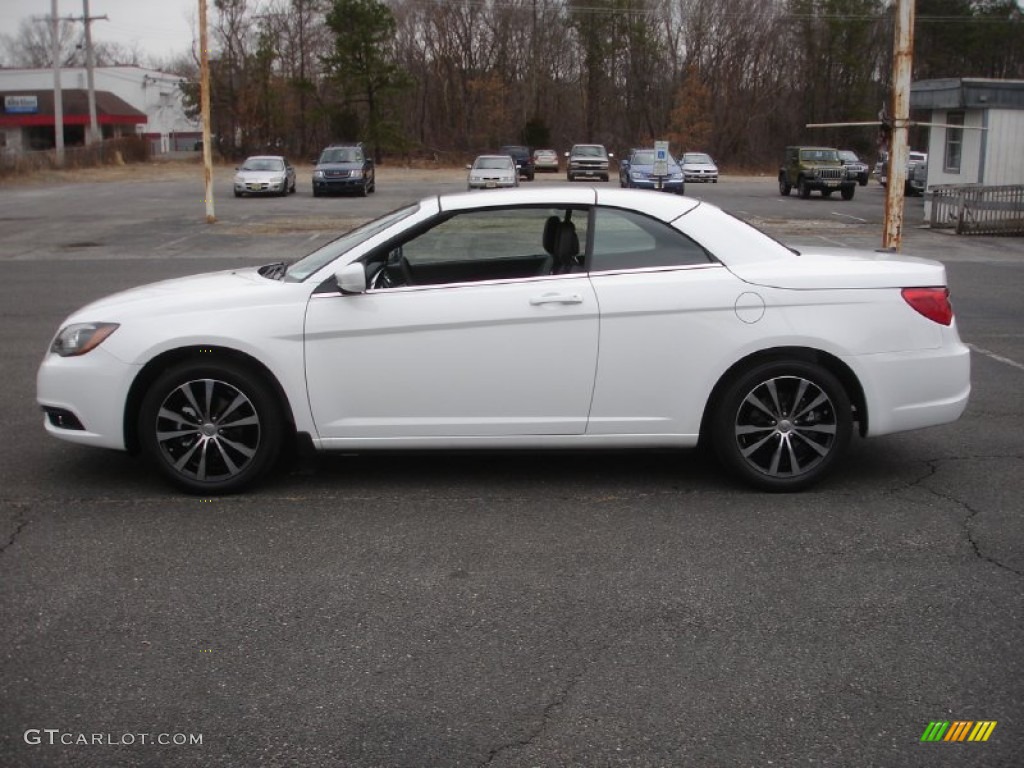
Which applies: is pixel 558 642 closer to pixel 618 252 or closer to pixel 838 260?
pixel 618 252

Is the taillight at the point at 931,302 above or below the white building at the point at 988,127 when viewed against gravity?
below

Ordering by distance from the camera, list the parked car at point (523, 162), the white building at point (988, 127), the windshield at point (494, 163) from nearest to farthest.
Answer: the white building at point (988, 127), the windshield at point (494, 163), the parked car at point (523, 162)

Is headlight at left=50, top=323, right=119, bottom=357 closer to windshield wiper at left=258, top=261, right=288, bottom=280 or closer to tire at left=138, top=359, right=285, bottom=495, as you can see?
tire at left=138, top=359, right=285, bottom=495

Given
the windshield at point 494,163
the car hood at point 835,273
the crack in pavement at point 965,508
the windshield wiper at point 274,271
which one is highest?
the windshield at point 494,163

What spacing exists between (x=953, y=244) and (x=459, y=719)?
2177cm

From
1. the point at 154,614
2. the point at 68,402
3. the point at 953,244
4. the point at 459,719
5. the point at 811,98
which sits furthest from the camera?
the point at 811,98

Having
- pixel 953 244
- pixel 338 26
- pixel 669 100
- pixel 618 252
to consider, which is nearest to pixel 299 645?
pixel 618 252

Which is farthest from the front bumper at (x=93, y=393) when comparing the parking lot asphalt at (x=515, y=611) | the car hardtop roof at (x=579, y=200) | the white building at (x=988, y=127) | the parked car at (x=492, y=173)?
the parked car at (x=492, y=173)

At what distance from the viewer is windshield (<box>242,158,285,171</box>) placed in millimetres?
41812

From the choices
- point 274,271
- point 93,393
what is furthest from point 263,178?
point 93,393

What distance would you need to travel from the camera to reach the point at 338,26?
6756 centimetres

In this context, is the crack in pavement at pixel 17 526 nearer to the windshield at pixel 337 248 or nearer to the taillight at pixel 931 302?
the windshield at pixel 337 248

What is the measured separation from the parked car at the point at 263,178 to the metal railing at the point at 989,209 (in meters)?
24.4

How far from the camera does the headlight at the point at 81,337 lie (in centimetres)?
578
